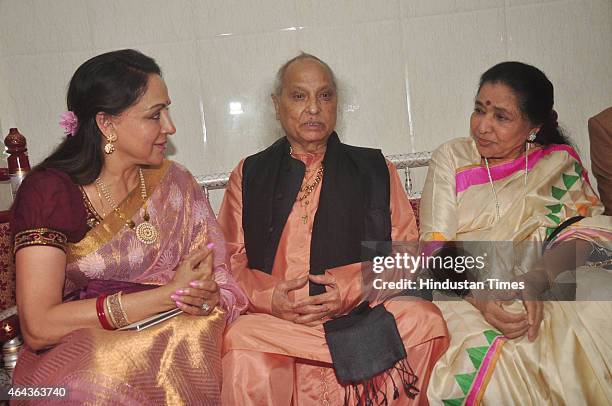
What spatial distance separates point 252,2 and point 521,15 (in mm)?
1477

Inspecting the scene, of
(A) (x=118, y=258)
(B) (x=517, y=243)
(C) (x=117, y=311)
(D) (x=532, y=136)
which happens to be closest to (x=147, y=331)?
(C) (x=117, y=311)

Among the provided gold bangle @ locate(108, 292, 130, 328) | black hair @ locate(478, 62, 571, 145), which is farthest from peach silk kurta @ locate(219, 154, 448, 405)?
black hair @ locate(478, 62, 571, 145)

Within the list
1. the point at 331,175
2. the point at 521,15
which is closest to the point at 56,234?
the point at 331,175

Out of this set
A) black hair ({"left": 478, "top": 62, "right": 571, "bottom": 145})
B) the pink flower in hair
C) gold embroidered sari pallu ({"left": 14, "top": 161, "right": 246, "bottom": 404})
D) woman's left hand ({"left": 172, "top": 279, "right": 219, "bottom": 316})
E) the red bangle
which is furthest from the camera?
black hair ({"left": 478, "top": 62, "right": 571, "bottom": 145})

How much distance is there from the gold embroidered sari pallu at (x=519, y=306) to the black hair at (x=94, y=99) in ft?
4.31

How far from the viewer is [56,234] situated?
1919 mm

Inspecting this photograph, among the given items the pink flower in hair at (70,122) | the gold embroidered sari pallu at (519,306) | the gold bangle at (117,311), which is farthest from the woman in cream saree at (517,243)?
the pink flower in hair at (70,122)

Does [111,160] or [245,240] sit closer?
[111,160]

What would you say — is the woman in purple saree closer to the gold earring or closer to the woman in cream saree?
the gold earring

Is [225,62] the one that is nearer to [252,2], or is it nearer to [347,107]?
[252,2]

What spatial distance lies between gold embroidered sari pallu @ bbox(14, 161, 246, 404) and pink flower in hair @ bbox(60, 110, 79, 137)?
333mm

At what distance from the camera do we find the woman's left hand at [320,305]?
7.25 ft

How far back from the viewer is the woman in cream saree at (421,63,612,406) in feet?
6.38

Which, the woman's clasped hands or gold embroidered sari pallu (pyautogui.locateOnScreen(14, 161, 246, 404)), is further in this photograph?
the woman's clasped hands
